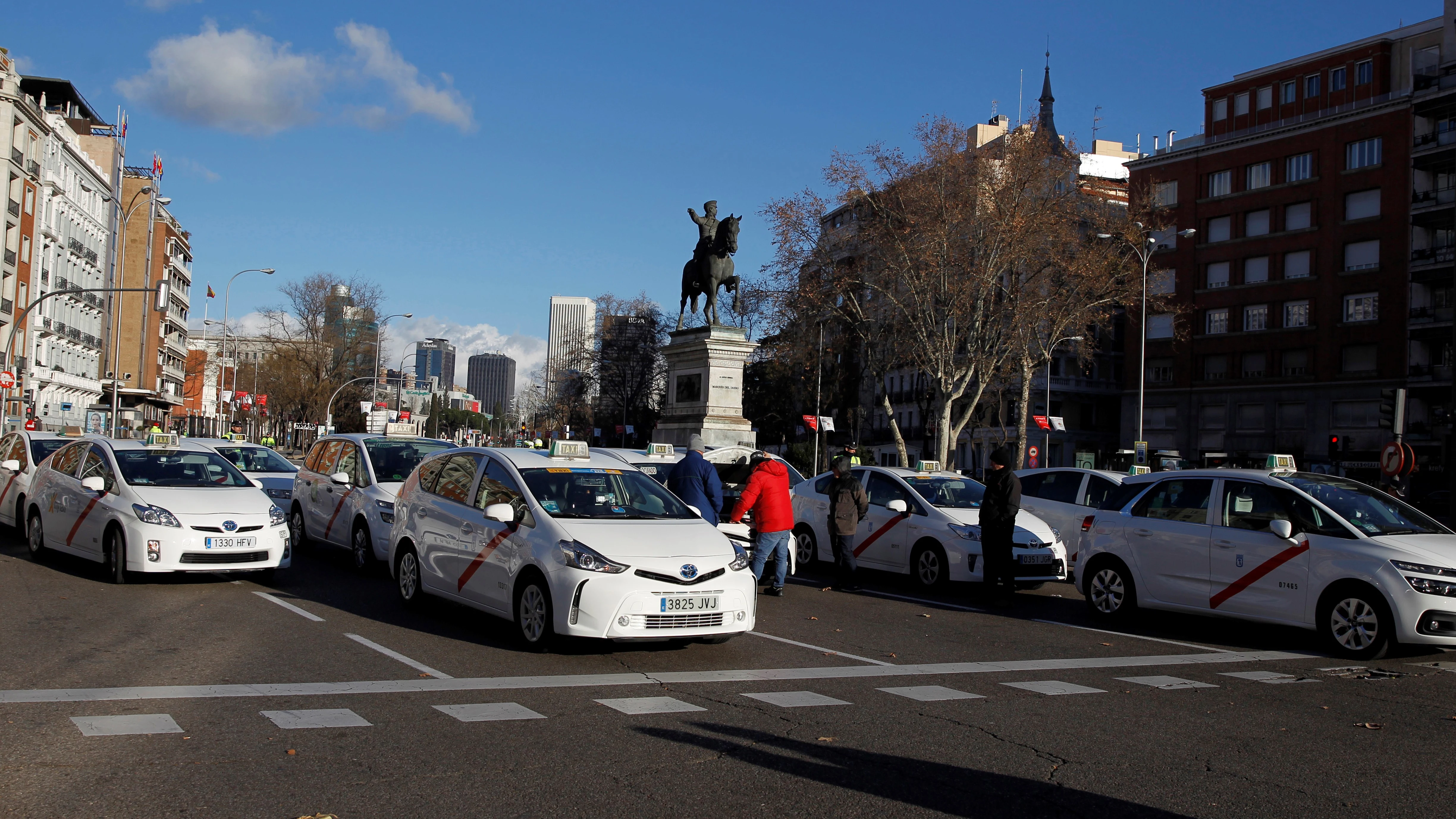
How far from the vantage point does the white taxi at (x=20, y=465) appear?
52.6 feet

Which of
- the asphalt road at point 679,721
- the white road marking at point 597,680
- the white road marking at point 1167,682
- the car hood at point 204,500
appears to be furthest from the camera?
the car hood at point 204,500

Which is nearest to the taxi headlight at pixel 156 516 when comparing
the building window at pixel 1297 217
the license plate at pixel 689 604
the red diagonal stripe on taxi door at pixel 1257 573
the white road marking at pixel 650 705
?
the license plate at pixel 689 604

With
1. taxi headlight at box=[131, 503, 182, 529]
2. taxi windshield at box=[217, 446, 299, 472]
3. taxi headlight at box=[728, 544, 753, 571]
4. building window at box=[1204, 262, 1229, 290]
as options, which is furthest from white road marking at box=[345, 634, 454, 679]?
building window at box=[1204, 262, 1229, 290]

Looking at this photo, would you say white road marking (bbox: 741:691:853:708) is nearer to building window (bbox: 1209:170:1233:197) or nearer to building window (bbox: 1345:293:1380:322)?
building window (bbox: 1345:293:1380:322)

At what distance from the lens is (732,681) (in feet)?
27.7

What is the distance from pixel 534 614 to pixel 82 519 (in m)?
6.87

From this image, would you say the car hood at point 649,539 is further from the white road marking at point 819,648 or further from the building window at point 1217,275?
the building window at point 1217,275

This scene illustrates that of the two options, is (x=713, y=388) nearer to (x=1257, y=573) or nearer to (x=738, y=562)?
(x=1257, y=573)

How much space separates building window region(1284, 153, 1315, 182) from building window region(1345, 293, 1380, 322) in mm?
6398

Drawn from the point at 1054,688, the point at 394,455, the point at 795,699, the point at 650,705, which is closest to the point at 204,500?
the point at 394,455

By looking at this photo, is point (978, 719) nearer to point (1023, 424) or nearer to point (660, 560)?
point (660, 560)

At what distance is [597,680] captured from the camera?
835 cm

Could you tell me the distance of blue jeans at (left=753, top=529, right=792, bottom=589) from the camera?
44.4 ft

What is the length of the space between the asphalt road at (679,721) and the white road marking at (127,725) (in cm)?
2
